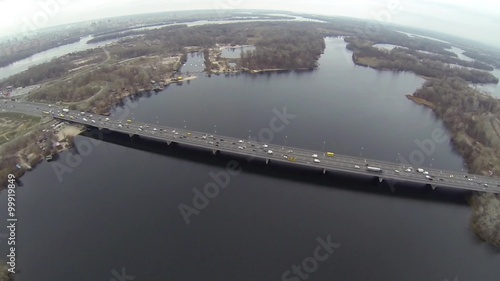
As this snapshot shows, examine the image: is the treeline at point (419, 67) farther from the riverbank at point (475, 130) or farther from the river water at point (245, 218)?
the river water at point (245, 218)

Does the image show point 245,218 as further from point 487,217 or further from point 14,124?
point 14,124

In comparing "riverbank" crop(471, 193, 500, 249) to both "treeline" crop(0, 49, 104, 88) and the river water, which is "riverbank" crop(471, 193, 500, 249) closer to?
the river water

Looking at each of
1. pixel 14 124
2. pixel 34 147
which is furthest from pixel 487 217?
pixel 14 124

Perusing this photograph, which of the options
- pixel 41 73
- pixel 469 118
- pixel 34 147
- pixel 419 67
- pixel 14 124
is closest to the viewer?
pixel 34 147

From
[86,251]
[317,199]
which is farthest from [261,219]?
[86,251]

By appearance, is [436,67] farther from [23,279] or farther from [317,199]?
[23,279]
